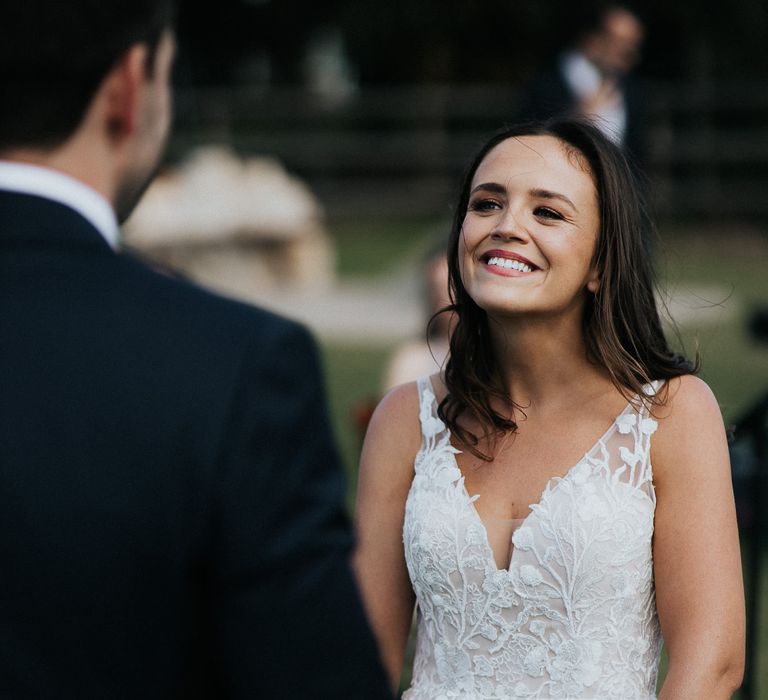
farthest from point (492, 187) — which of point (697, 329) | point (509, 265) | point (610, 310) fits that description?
point (697, 329)

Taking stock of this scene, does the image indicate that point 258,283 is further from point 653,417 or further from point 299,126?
point 653,417

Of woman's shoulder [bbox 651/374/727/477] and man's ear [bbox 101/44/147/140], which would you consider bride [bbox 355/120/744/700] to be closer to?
woman's shoulder [bbox 651/374/727/477]

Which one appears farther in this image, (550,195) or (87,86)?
(550,195)

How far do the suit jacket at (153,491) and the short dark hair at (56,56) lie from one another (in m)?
0.09

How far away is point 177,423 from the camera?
1387 mm

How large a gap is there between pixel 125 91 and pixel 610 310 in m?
1.50

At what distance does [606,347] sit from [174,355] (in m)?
1.46

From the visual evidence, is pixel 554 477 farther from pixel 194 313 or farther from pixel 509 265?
pixel 194 313

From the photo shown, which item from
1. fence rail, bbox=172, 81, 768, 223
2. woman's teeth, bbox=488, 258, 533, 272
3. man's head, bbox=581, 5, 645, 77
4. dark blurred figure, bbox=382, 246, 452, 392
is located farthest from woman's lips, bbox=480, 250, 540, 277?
fence rail, bbox=172, 81, 768, 223

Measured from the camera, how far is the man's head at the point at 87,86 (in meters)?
1.35

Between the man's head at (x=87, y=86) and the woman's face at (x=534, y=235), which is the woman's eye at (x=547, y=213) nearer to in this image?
the woman's face at (x=534, y=235)

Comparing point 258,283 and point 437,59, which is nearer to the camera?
point 258,283

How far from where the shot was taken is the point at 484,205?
2.78 metres

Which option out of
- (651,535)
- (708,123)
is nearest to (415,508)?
(651,535)
